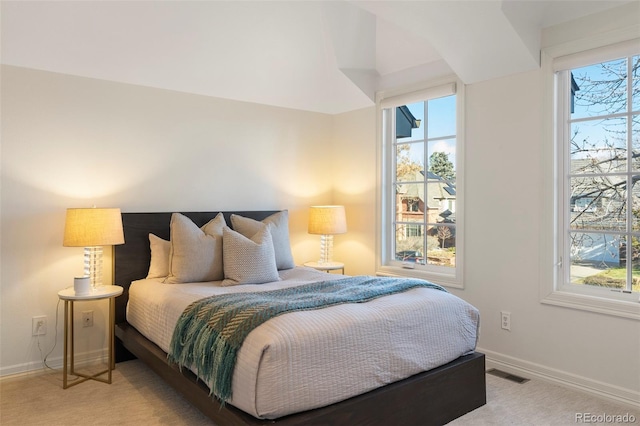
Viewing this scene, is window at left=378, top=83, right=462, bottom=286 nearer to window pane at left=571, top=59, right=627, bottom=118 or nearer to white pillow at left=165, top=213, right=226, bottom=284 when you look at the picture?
window pane at left=571, top=59, right=627, bottom=118

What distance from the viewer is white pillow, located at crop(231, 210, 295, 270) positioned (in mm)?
3795

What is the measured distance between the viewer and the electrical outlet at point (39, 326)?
3191 mm

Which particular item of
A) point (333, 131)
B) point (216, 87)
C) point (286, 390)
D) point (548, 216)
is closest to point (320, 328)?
point (286, 390)

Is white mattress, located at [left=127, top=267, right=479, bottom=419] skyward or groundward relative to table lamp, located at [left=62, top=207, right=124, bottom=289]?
groundward

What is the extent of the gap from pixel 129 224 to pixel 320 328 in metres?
2.09

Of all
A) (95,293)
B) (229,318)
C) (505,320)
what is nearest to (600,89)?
(505,320)

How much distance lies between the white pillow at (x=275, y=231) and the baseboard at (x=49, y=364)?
1.39 meters

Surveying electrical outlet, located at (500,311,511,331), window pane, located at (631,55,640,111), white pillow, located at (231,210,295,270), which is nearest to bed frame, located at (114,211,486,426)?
electrical outlet, located at (500,311,511,331)

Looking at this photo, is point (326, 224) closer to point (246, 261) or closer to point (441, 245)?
point (441, 245)

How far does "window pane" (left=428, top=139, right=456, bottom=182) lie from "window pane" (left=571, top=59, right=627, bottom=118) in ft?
3.26

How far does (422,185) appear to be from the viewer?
4098mm

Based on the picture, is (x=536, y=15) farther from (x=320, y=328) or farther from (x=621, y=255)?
(x=320, y=328)

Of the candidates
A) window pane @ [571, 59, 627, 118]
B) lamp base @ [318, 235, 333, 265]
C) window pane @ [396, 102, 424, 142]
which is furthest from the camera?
lamp base @ [318, 235, 333, 265]

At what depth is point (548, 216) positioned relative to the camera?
3.07m
